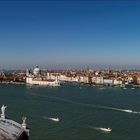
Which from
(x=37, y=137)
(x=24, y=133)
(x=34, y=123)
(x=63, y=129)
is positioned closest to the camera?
(x=24, y=133)

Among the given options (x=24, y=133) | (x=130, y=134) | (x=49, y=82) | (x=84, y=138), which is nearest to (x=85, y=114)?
(x=130, y=134)

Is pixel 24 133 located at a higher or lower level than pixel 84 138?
higher

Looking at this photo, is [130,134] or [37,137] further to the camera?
[130,134]

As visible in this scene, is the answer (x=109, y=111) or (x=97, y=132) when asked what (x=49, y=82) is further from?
(x=97, y=132)

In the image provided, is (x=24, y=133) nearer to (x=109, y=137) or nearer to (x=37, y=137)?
(x=37, y=137)

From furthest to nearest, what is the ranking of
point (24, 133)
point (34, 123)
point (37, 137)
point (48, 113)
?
point (48, 113)
point (34, 123)
point (37, 137)
point (24, 133)

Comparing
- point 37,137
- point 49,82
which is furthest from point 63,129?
point 49,82

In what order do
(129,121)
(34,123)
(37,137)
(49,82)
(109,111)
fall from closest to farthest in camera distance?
1. (37,137)
2. (34,123)
3. (129,121)
4. (109,111)
5. (49,82)

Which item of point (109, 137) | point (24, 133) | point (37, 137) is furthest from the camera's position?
point (109, 137)

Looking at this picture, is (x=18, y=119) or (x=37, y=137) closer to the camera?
(x=37, y=137)
